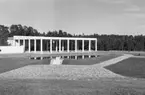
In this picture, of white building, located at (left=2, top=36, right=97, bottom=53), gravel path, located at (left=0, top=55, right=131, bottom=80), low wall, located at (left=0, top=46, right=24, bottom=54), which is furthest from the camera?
white building, located at (left=2, top=36, right=97, bottom=53)

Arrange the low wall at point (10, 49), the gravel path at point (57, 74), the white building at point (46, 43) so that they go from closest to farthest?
the gravel path at point (57, 74) < the low wall at point (10, 49) < the white building at point (46, 43)

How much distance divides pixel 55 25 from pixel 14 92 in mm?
3355

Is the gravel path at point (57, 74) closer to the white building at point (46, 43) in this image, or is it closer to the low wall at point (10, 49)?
the low wall at point (10, 49)

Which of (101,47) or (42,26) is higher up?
(42,26)

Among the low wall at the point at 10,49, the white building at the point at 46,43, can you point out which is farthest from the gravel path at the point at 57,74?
the white building at the point at 46,43

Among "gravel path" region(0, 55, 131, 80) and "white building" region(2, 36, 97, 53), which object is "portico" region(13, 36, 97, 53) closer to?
"white building" region(2, 36, 97, 53)

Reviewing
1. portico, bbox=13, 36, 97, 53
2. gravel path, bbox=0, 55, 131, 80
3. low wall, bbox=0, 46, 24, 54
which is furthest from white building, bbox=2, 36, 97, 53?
gravel path, bbox=0, 55, 131, 80

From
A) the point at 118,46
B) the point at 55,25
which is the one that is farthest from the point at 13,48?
the point at 55,25

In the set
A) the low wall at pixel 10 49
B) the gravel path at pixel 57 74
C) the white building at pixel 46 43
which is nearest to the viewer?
the gravel path at pixel 57 74

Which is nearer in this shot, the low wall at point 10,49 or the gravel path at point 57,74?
the gravel path at point 57,74

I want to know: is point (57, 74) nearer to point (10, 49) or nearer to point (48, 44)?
point (10, 49)

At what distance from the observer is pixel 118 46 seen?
60250 mm

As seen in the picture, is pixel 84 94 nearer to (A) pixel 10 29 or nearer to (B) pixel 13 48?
(B) pixel 13 48

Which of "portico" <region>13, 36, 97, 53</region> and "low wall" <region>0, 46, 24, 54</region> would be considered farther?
"portico" <region>13, 36, 97, 53</region>
